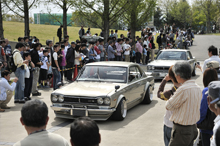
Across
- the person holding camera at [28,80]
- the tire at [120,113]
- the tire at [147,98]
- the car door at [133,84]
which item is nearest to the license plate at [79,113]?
the tire at [120,113]

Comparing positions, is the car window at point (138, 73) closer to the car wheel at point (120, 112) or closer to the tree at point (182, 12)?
the car wheel at point (120, 112)

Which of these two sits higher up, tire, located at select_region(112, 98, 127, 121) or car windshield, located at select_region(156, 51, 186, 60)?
car windshield, located at select_region(156, 51, 186, 60)

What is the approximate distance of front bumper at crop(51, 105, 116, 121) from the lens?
8.17 m

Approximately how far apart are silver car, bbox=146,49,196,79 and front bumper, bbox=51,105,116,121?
794cm

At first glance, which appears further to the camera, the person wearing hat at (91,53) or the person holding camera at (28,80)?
the person wearing hat at (91,53)

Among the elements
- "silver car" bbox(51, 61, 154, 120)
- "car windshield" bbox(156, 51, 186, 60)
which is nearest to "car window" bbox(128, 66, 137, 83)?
"silver car" bbox(51, 61, 154, 120)

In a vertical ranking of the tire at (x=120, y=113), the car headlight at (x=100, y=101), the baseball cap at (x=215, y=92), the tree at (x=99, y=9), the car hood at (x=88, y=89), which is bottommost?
the tire at (x=120, y=113)

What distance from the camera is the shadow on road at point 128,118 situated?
8164mm

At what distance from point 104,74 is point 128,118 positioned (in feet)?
5.09

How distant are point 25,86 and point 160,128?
207 inches

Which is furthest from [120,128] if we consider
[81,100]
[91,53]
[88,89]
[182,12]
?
[182,12]

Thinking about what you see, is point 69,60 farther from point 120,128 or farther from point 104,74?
point 120,128

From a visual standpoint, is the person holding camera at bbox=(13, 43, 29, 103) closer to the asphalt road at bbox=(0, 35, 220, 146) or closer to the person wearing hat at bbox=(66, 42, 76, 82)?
the asphalt road at bbox=(0, 35, 220, 146)

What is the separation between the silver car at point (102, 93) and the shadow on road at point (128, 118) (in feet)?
0.56
